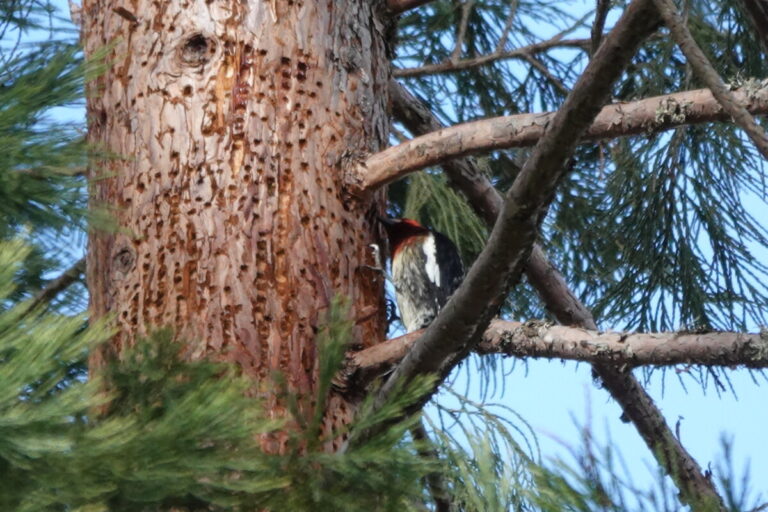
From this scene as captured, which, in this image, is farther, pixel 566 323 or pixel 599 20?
pixel 566 323

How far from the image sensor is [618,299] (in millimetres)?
3959

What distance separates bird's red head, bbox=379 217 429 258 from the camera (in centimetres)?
387

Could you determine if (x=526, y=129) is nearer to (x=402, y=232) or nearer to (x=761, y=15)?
(x=761, y=15)

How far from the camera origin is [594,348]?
240 cm

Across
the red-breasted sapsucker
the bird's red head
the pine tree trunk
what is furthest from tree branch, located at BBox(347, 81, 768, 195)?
the red-breasted sapsucker

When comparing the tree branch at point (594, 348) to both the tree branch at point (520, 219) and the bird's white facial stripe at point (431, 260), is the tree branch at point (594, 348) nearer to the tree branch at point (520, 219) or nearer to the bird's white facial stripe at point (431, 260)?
the tree branch at point (520, 219)

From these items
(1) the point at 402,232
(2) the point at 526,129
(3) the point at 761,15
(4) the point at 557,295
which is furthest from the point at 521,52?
(3) the point at 761,15

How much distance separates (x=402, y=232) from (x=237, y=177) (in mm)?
1352

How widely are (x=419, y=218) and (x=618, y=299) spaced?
0.67 m

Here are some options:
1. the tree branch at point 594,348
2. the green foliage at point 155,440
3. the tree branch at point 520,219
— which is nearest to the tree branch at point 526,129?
the tree branch at point 520,219

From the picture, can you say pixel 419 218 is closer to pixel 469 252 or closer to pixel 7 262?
pixel 469 252

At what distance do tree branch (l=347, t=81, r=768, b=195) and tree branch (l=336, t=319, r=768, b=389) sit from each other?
38 cm

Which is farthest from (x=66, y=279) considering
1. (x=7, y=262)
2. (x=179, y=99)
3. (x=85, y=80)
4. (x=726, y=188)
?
(x=726, y=188)

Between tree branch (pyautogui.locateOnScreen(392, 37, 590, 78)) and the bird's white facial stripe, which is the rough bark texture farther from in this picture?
the bird's white facial stripe
